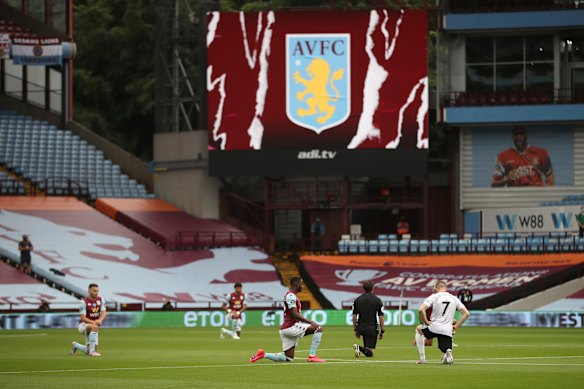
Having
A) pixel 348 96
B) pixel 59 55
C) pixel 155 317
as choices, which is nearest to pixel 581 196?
pixel 348 96

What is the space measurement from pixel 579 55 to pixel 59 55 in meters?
27.1

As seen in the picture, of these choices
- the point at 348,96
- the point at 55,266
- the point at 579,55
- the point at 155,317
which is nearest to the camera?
the point at 155,317

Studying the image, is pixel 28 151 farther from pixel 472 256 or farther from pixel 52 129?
pixel 472 256

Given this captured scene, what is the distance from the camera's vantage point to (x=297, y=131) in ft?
208

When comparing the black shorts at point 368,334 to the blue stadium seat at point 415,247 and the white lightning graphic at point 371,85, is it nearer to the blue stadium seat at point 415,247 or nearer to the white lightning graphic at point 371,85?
the blue stadium seat at point 415,247

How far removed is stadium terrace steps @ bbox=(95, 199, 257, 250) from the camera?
213 ft

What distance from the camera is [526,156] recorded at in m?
66.2

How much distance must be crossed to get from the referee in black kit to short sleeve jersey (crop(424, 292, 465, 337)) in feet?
9.50

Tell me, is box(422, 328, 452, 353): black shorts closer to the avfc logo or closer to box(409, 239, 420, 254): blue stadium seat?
box(409, 239, 420, 254): blue stadium seat

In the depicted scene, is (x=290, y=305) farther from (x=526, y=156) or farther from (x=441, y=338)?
(x=526, y=156)

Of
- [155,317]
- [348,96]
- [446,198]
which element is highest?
[348,96]

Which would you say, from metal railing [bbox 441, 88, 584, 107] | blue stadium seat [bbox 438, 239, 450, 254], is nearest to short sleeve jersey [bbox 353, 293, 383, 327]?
blue stadium seat [bbox 438, 239, 450, 254]

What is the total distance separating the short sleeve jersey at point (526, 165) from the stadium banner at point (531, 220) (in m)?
2.47

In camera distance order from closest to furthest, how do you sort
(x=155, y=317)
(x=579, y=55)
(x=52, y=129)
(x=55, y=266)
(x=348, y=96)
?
(x=155, y=317) → (x=55, y=266) → (x=348, y=96) → (x=579, y=55) → (x=52, y=129)
